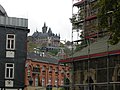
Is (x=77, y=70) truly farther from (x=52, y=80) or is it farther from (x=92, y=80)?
(x=52, y=80)

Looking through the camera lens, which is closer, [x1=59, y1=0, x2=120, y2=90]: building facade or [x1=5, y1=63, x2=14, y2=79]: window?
[x1=59, y1=0, x2=120, y2=90]: building facade

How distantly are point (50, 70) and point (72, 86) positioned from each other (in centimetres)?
3813

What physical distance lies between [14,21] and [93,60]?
37.6 ft

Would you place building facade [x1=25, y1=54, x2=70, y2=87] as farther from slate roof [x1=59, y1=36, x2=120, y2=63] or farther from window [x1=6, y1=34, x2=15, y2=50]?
slate roof [x1=59, y1=36, x2=120, y2=63]

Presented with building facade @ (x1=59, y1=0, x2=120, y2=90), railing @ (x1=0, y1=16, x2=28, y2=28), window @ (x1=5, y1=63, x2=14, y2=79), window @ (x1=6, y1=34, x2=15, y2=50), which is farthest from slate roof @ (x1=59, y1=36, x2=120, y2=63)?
railing @ (x1=0, y1=16, x2=28, y2=28)

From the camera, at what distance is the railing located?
37438mm

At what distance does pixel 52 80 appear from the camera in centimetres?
7050

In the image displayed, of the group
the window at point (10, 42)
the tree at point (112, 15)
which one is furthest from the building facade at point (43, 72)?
the tree at point (112, 15)

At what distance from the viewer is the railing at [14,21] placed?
123 ft

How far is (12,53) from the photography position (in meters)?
37.2

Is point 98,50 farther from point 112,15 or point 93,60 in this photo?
point 112,15

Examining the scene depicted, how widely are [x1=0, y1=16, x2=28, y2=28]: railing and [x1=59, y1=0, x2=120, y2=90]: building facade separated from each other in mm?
5257

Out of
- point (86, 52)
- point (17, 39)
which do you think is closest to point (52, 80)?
point (17, 39)

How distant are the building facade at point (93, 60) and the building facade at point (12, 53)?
5.16 m
